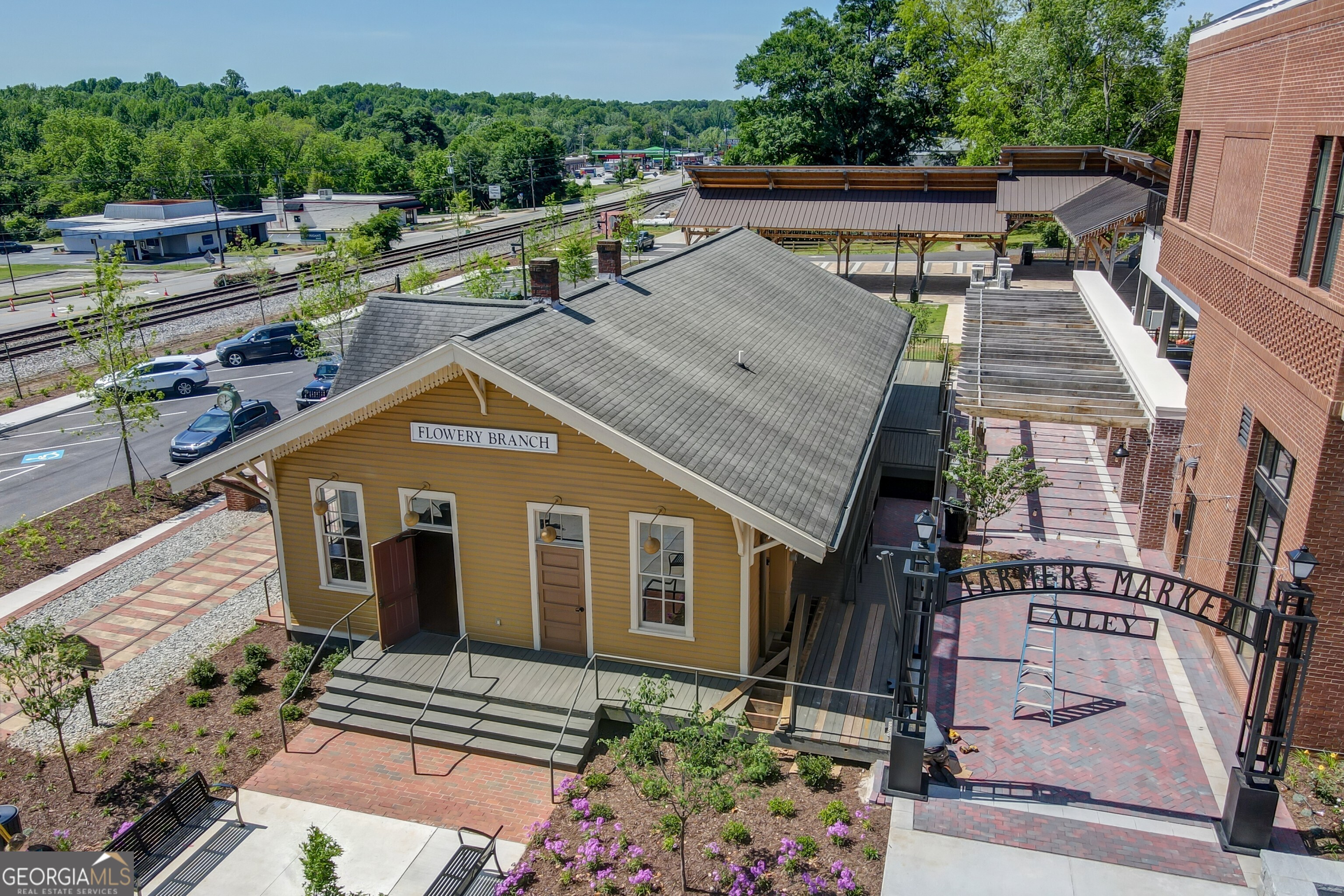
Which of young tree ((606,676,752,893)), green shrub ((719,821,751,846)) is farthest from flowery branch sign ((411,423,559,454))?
green shrub ((719,821,751,846))

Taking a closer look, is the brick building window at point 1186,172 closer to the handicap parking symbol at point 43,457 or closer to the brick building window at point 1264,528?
the brick building window at point 1264,528

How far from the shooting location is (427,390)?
13.6 metres

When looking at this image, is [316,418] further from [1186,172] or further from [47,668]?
[1186,172]

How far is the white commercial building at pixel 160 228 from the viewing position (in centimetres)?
6894

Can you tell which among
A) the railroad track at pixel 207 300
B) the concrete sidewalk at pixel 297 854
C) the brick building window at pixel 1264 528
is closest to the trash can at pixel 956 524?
the brick building window at pixel 1264 528

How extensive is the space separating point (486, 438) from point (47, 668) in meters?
6.55

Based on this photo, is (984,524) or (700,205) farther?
(700,205)

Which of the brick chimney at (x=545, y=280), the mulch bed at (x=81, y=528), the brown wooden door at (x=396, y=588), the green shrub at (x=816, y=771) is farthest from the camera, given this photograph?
the mulch bed at (x=81, y=528)

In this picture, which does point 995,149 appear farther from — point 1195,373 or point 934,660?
point 934,660

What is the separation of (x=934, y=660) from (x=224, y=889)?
398 inches

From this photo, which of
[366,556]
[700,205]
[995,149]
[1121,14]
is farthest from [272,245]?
[366,556]

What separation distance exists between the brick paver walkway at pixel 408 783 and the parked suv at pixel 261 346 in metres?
27.6

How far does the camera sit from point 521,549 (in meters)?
13.9

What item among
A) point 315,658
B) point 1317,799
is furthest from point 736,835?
point 1317,799
